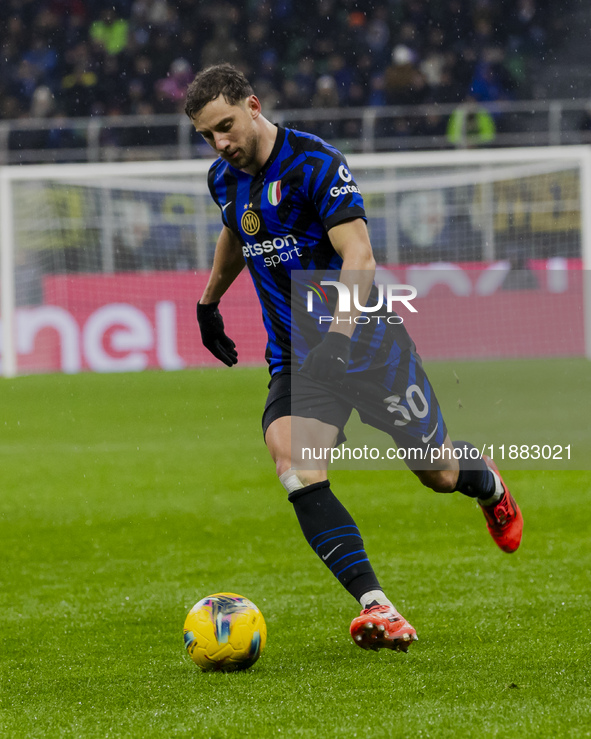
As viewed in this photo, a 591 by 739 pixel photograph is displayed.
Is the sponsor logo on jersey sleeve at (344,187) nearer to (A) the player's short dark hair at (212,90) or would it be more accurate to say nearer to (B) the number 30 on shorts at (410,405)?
(A) the player's short dark hair at (212,90)

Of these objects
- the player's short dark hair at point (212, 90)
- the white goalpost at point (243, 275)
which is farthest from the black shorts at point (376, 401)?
the white goalpost at point (243, 275)

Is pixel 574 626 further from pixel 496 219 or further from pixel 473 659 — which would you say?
pixel 496 219

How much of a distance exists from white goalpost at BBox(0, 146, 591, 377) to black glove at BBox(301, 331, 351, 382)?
8380 mm

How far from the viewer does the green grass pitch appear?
2.79 meters

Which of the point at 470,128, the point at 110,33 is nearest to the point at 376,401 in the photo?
the point at 470,128

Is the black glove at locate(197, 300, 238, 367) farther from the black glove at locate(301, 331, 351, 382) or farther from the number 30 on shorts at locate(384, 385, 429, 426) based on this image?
the black glove at locate(301, 331, 351, 382)

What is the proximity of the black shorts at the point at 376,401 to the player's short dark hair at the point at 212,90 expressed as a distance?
2.96 feet

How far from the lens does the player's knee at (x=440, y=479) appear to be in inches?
154

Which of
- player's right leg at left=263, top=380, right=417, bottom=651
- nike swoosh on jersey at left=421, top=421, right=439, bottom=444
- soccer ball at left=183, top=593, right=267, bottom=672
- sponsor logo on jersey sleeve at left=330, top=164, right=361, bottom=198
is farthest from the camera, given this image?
nike swoosh on jersey at left=421, top=421, right=439, bottom=444

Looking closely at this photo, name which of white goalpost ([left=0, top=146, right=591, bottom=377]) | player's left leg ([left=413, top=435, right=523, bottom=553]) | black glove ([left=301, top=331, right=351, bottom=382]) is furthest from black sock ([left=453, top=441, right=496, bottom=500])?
white goalpost ([left=0, top=146, right=591, bottom=377])

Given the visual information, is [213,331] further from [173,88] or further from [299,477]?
[173,88]

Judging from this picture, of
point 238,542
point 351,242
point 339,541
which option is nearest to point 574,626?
point 339,541

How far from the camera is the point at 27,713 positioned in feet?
9.50

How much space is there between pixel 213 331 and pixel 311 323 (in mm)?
721
